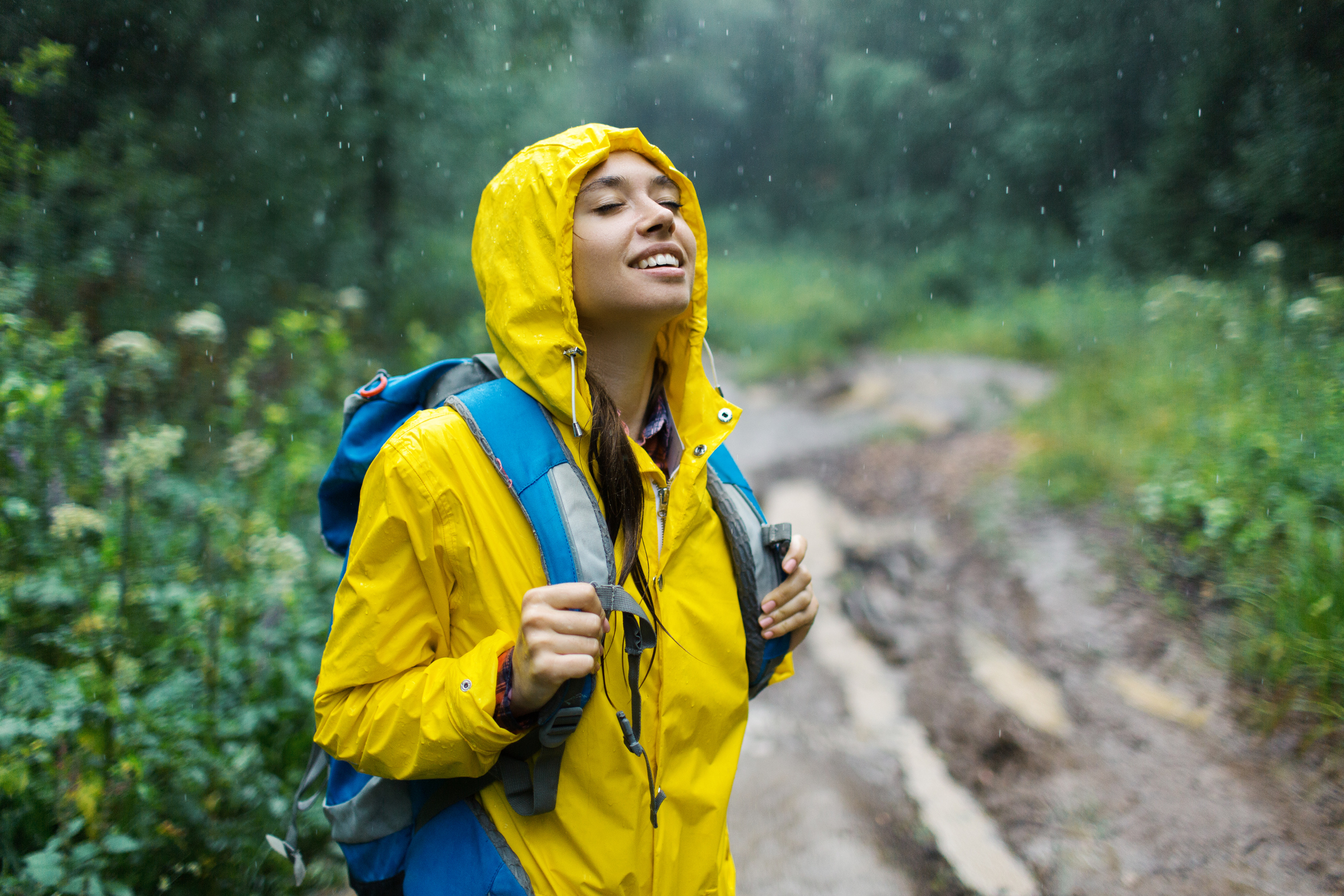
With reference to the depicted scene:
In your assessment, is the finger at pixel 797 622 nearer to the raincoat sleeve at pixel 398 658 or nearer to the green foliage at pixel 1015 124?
the raincoat sleeve at pixel 398 658

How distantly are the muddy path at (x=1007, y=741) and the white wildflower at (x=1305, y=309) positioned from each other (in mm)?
1687

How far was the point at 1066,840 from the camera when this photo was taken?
3.01 meters

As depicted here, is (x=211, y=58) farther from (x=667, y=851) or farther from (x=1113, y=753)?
(x=1113, y=753)

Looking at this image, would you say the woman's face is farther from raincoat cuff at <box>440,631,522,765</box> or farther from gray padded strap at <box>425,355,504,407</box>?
raincoat cuff at <box>440,631,522,765</box>

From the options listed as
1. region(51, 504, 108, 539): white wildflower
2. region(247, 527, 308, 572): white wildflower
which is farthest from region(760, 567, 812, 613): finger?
region(51, 504, 108, 539): white wildflower

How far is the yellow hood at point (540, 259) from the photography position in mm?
1421

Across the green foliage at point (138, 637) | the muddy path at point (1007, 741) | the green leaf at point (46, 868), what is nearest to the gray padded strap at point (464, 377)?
the green foliage at point (138, 637)

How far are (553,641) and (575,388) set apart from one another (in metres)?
0.49

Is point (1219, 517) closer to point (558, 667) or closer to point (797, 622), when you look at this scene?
point (797, 622)

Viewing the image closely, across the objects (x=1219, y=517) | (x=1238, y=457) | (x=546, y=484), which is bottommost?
(x=1219, y=517)

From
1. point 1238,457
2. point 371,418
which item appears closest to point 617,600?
point 371,418

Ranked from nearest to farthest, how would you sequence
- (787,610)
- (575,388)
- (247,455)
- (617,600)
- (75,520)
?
(617,600) < (575,388) < (787,610) < (75,520) < (247,455)

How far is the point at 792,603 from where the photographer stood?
1540 millimetres

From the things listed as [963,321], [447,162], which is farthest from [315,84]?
[963,321]
